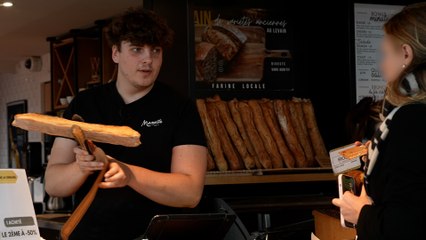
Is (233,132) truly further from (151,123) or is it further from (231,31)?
(151,123)

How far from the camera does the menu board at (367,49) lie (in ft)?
12.7

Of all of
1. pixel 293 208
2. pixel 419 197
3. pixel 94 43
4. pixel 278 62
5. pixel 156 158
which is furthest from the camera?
pixel 94 43

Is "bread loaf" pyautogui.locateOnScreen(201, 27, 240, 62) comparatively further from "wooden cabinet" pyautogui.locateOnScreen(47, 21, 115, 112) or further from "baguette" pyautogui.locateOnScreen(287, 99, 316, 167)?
"wooden cabinet" pyautogui.locateOnScreen(47, 21, 115, 112)

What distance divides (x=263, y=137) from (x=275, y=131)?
0.26 ft

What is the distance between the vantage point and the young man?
7.41 ft

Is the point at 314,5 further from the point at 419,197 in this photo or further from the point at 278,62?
the point at 419,197

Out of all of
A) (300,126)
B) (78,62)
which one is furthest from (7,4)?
(300,126)

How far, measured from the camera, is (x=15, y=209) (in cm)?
160

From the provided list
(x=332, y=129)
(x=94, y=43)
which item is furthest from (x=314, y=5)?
(x=94, y=43)

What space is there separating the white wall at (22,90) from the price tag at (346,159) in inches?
294

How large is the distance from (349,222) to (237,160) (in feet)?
5.16

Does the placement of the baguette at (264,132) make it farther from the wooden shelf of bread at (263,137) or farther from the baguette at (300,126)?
the baguette at (300,126)

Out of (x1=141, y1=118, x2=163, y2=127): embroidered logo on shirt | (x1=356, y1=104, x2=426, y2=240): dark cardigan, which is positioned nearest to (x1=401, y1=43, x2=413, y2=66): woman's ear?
(x1=356, y1=104, x2=426, y2=240): dark cardigan

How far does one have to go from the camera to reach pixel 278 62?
12.4ft
